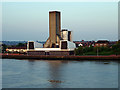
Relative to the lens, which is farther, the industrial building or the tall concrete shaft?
the tall concrete shaft

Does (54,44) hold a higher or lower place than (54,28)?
lower

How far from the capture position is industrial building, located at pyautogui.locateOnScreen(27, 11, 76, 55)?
66.1m

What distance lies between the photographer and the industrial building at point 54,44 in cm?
6606

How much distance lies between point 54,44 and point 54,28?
464cm

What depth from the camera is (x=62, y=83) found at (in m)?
23.0

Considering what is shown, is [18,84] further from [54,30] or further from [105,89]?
[54,30]

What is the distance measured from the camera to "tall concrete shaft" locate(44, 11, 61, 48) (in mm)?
71812

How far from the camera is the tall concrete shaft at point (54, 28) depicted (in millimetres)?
71812

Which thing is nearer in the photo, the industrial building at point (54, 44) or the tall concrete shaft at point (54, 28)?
the industrial building at point (54, 44)

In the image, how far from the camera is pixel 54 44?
73.6 metres

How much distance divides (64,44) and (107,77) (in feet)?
132

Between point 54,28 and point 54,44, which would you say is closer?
point 54,28

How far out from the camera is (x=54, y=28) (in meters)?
72.3

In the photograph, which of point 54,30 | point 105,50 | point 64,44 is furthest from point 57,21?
point 105,50
